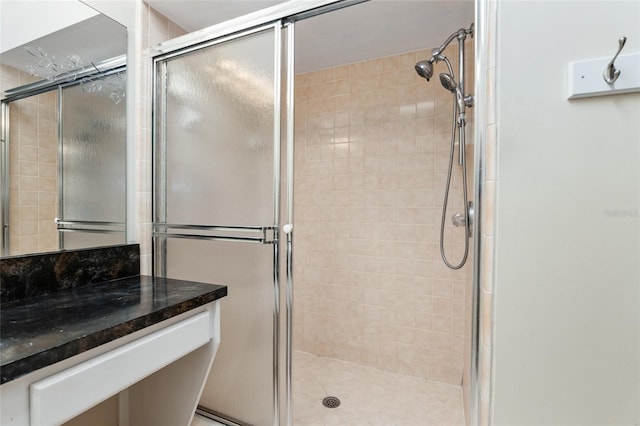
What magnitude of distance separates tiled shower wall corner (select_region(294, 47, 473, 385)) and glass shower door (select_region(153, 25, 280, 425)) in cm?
109

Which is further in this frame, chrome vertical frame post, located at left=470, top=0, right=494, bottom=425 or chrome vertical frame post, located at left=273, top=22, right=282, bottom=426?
chrome vertical frame post, located at left=273, top=22, right=282, bottom=426

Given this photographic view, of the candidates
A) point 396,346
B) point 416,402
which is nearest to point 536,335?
point 416,402

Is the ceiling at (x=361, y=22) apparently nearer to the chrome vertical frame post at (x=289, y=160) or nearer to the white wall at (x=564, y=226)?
the chrome vertical frame post at (x=289, y=160)

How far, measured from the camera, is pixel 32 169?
1249 millimetres

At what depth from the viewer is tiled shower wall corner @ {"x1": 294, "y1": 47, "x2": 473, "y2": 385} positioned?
217 centimetres

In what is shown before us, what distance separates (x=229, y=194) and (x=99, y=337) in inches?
32.1

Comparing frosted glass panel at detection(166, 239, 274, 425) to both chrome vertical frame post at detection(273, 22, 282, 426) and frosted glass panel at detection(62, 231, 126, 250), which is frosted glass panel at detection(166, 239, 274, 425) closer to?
chrome vertical frame post at detection(273, 22, 282, 426)

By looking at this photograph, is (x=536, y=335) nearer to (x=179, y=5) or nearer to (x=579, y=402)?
(x=579, y=402)

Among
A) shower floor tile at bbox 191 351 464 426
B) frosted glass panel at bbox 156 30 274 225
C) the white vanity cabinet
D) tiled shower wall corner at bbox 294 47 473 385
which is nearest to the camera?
the white vanity cabinet

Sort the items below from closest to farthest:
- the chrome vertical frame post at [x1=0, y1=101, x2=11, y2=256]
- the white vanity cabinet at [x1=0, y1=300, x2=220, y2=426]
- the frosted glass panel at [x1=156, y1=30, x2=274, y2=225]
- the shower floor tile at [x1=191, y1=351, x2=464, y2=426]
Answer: the white vanity cabinet at [x1=0, y1=300, x2=220, y2=426] → the chrome vertical frame post at [x1=0, y1=101, x2=11, y2=256] → the frosted glass panel at [x1=156, y1=30, x2=274, y2=225] → the shower floor tile at [x1=191, y1=351, x2=464, y2=426]

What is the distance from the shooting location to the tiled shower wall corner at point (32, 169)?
1196 millimetres

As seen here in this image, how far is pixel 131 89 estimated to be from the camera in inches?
65.1

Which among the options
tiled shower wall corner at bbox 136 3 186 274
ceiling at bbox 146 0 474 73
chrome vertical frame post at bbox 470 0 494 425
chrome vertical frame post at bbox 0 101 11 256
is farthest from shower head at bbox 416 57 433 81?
chrome vertical frame post at bbox 0 101 11 256

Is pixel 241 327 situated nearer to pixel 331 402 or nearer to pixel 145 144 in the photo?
pixel 331 402
